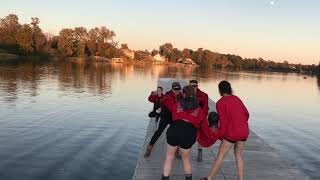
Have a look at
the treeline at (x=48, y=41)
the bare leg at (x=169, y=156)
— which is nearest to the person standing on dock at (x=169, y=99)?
the bare leg at (x=169, y=156)

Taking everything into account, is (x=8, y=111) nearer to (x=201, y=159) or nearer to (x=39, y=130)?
(x=39, y=130)

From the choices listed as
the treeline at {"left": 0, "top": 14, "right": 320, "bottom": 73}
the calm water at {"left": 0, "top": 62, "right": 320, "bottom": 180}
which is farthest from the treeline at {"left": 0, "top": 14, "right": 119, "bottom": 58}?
the calm water at {"left": 0, "top": 62, "right": 320, "bottom": 180}

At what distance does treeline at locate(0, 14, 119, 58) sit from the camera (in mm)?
138950

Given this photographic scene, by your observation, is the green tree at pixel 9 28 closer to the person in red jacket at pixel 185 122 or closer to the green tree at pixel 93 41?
the green tree at pixel 93 41

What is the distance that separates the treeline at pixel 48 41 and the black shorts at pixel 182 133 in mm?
137660

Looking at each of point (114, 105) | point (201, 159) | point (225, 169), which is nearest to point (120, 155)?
point (201, 159)

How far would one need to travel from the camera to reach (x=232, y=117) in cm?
793

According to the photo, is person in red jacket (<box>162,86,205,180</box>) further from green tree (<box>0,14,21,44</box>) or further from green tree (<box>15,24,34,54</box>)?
green tree (<box>0,14,21,44</box>)

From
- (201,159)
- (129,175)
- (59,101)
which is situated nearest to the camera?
(201,159)

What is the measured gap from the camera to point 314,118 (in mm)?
29344

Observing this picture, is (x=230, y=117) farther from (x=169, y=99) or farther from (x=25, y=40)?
(x=25, y=40)

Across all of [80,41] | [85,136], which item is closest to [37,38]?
[80,41]

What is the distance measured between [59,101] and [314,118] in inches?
744

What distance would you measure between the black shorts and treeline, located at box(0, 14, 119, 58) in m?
138
